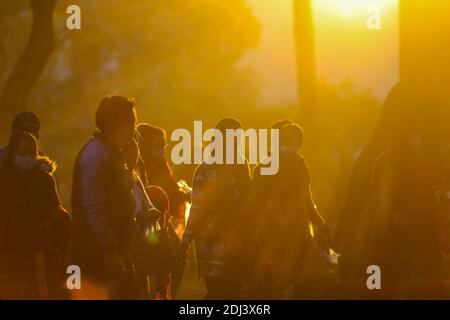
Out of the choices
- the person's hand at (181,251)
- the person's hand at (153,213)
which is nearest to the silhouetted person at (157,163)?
the person's hand at (181,251)

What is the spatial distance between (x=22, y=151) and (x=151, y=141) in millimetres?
1561

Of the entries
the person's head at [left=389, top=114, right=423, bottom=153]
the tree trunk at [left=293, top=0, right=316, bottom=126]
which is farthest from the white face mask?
the tree trunk at [left=293, top=0, right=316, bottom=126]

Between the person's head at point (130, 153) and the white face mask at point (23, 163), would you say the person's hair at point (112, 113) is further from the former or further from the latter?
the white face mask at point (23, 163)

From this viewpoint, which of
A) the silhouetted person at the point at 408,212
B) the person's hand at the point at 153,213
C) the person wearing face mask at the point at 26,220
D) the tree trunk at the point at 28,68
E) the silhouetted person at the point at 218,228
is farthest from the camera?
the tree trunk at the point at 28,68

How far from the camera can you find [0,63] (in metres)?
25.1

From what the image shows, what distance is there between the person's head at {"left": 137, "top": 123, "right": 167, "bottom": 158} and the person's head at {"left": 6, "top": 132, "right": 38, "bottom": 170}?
1377mm

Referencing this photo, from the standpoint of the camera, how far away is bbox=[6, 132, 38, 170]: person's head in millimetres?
10859

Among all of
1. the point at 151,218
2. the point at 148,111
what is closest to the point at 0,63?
the point at 148,111

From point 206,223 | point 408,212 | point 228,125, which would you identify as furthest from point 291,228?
point 228,125

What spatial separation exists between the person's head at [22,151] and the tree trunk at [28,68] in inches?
304

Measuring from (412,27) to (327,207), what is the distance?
775 cm

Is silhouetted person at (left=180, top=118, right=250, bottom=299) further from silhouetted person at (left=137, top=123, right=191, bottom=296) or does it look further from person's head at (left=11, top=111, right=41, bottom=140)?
person's head at (left=11, top=111, right=41, bottom=140)

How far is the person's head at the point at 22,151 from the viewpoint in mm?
10859

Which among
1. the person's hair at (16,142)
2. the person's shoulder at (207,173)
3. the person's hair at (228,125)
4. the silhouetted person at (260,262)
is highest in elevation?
the person's hair at (228,125)
